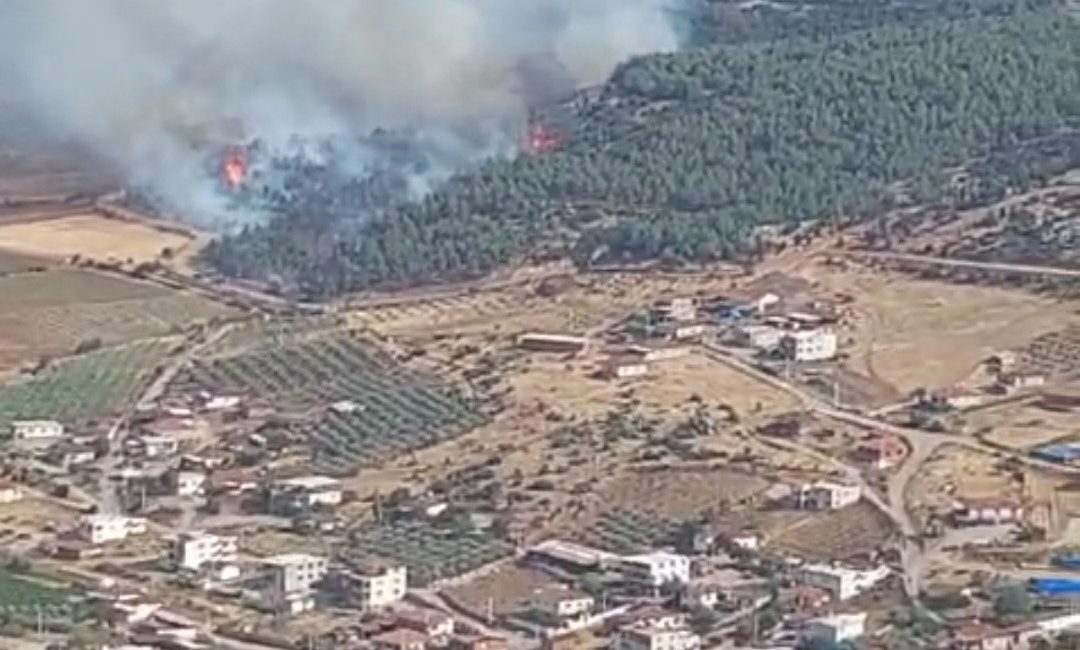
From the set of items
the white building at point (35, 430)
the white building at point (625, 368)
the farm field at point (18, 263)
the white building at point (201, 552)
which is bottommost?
the white building at point (201, 552)

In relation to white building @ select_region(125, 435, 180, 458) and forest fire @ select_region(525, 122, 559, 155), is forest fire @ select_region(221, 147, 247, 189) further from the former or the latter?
white building @ select_region(125, 435, 180, 458)

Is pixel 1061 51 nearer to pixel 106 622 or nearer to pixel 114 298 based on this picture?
pixel 114 298

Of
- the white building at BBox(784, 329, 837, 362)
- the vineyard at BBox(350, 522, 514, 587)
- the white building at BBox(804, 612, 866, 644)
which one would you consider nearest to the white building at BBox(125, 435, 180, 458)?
the vineyard at BBox(350, 522, 514, 587)

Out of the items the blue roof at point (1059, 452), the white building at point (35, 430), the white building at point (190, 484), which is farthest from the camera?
the white building at point (35, 430)

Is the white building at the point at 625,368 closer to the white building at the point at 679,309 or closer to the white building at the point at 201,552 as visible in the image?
the white building at the point at 679,309

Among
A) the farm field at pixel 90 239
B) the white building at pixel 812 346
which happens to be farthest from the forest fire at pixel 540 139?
the white building at pixel 812 346

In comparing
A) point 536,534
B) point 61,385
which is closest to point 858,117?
point 61,385
